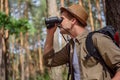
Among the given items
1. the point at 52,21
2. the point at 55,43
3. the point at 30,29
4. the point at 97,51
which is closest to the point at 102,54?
the point at 97,51

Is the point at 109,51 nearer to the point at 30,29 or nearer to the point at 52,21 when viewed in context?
the point at 52,21

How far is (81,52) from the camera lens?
8.51 ft

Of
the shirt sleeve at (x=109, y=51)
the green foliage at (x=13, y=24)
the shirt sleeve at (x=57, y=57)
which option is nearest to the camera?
the shirt sleeve at (x=109, y=51)

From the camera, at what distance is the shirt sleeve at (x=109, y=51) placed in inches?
96.0

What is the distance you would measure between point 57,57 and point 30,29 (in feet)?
33.4

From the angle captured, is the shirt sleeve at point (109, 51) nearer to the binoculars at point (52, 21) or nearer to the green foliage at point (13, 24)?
the binoculars at point (52, 21)

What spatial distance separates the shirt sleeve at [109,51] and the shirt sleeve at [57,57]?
0.53 m

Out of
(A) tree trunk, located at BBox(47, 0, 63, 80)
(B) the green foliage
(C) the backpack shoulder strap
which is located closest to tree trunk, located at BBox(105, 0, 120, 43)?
(C) the backpack shoulder strap

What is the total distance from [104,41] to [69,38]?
0.50m

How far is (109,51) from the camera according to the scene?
2451 mm

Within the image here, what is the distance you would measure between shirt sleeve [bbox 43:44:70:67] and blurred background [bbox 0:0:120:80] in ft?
2.03

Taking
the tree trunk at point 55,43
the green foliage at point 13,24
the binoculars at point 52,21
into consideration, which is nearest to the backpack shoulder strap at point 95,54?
the binoculars at point 52,21

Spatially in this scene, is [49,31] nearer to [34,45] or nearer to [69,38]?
[69,38]

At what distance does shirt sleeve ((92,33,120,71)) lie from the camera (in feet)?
8.00
